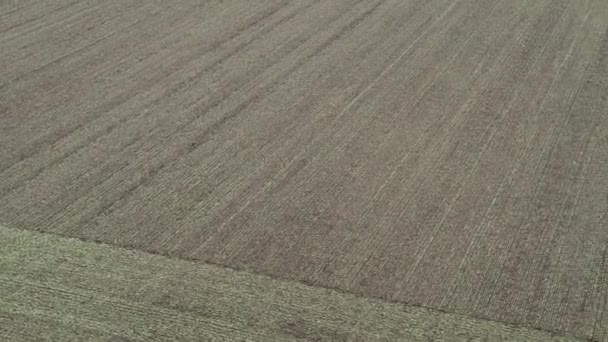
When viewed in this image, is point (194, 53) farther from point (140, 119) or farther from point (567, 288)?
point (567, 288)

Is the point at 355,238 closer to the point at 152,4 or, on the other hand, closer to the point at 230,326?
the point at 230,326

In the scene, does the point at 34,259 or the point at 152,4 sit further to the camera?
the point at 152,4

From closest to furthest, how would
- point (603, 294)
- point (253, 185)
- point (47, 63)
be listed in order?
point (603, 294)
point (253, 185)
point (47, 63)

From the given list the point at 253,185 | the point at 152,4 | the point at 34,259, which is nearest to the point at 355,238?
the point at 253,185

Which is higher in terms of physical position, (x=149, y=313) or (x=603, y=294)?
(x=149, y=313)

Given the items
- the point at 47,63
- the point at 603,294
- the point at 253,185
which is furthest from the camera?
the point at 47,63

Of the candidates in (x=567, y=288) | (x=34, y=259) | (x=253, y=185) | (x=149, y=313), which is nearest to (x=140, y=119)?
(x=253, y=185)
